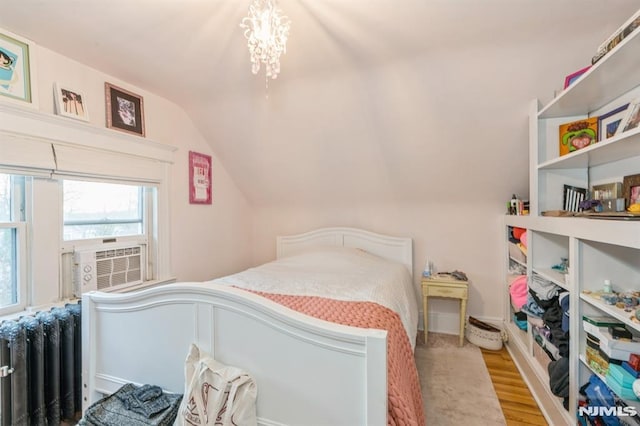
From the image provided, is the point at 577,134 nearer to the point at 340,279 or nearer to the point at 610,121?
the point at 610,121

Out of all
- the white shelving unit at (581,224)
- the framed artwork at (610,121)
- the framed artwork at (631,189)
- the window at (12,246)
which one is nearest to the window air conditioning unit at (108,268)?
the window at (12,246)

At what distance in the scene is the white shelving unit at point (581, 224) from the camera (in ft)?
4.20

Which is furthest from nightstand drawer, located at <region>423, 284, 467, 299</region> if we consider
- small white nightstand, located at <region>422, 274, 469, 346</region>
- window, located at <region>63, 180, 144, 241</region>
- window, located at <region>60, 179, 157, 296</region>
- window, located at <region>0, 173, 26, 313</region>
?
window, located at <region>0, 173, 26, 313</region>

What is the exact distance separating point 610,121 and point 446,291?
5.80ft

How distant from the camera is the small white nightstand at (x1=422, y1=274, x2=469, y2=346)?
8.92ft

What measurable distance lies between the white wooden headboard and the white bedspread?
139 mm

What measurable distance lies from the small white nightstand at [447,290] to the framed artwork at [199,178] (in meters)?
2.42

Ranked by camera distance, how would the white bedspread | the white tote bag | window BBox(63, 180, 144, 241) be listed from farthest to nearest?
window BBox(63, 180, 144, 241), the white bedspread, the white tote bag

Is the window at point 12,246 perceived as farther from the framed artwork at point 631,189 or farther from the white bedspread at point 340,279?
the framed artwork at point 631,189

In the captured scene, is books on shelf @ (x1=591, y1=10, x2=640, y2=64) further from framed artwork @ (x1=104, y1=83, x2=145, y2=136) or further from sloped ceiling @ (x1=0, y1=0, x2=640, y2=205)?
framed artwork @ (x1=104, y1=83, x2=145, y2=136)

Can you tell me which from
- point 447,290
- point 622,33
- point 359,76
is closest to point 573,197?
Answer: point 622,33

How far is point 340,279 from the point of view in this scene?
2320 mm

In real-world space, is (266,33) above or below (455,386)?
above

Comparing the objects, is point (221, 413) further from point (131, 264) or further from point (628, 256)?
point (628, 256)
